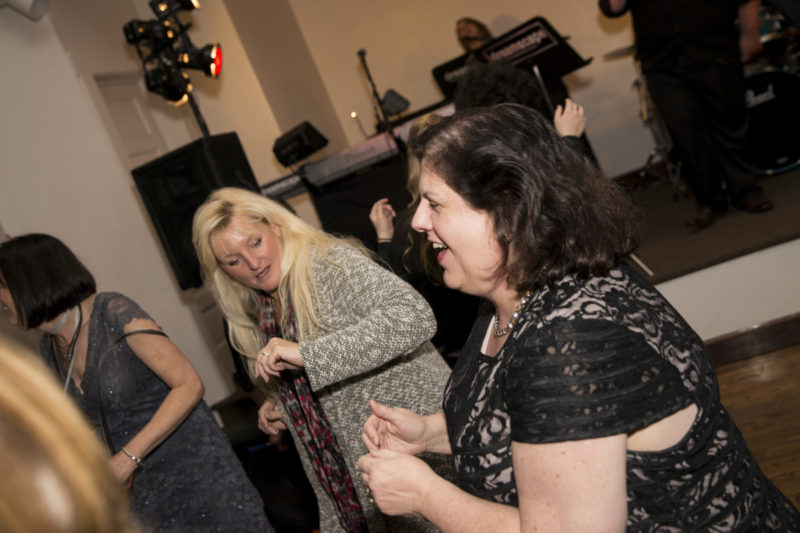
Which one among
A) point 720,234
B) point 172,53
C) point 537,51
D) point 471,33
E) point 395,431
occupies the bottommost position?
point 720,234

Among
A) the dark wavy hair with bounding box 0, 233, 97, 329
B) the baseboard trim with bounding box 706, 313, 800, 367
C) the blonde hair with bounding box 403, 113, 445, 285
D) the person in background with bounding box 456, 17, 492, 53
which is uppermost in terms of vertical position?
the person in background with bounding box 456, 17, 492, 53

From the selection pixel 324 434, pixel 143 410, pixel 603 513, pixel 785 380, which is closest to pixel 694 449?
pixel 603 513

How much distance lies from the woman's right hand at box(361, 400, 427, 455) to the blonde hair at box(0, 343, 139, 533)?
3.61 ft

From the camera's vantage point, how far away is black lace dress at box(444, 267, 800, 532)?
3.19 feet

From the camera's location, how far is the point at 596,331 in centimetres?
101

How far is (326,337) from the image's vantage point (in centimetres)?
178

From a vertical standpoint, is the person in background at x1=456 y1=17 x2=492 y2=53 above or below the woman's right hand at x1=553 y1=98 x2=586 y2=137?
above

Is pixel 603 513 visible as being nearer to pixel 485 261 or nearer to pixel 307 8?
pixel 485 261

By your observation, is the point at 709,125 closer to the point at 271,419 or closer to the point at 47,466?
the point at 271,419

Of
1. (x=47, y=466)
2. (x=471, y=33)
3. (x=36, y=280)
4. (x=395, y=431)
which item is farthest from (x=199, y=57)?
(x=47, y=466)

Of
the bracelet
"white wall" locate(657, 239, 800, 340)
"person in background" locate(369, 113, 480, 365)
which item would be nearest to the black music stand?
"white wall" locate(657, 239, 800, 340)

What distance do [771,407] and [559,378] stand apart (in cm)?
229

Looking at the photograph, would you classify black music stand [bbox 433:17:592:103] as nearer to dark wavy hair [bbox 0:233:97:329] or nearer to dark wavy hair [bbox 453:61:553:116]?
dark wavy hair [bbox 453:61:553:116]

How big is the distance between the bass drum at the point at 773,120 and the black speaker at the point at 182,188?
3421 millimetres
